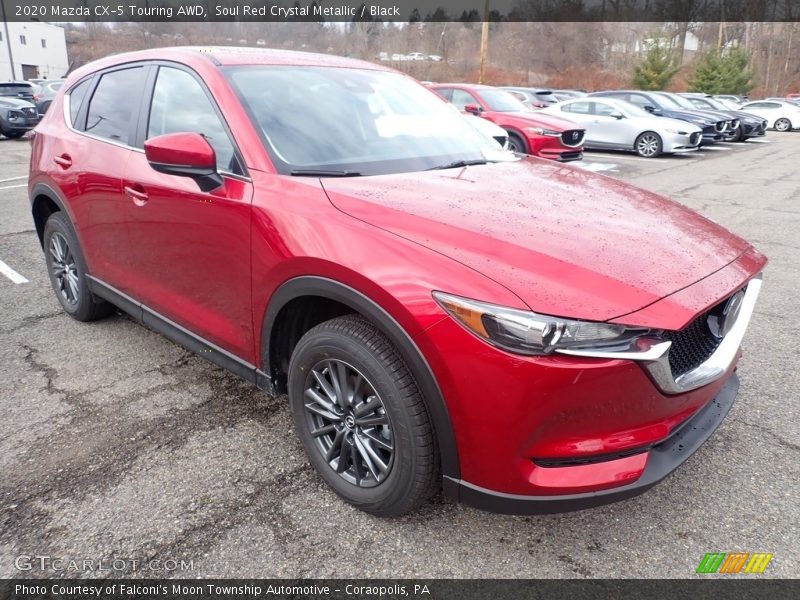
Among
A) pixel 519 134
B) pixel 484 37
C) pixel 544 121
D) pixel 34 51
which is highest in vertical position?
pixel 34 51

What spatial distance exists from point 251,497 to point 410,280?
1.18 meters

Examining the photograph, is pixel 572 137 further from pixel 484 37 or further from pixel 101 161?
pixel 484 37

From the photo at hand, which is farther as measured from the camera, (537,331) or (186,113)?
(186,113)

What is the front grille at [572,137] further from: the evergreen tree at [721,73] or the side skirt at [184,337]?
the evergreen tree at [721,73]

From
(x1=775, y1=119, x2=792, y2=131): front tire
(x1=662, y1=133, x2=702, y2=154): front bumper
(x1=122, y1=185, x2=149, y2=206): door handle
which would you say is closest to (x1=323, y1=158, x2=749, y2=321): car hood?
(x1=122, y1=185, x2=149, y2=206): door handle

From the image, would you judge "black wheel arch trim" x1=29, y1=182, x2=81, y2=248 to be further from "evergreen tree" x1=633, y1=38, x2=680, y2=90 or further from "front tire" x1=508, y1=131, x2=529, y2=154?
"evergreen tree" x1=633, y1=38, x2=680, y2=90

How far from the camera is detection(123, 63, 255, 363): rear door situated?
2.47 meters

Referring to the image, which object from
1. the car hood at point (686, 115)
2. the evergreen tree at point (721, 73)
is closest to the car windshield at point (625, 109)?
the car hood at point (686, 115)

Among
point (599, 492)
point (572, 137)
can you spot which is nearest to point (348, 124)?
point (599, 492)

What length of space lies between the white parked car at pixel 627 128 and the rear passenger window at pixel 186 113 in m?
12.6

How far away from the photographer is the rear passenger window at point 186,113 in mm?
2557

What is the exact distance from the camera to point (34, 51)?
226 ft

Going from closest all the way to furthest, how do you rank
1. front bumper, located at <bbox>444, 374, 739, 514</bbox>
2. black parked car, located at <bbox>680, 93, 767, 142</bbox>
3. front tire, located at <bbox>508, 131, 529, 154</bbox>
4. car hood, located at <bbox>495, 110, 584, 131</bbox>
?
front bumper, located at <bbox>444, 374, 739, 514</bbox>
car hood, located at <bbox>495, 110, 584, 131</bbox>
front tire, located at <bbox>508, 131, 529, 154</bbox>
black parked car, located at <bbox>680, 93, 767, 142</bbox>

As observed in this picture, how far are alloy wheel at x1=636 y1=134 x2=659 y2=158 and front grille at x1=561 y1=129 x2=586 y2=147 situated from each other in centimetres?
424
